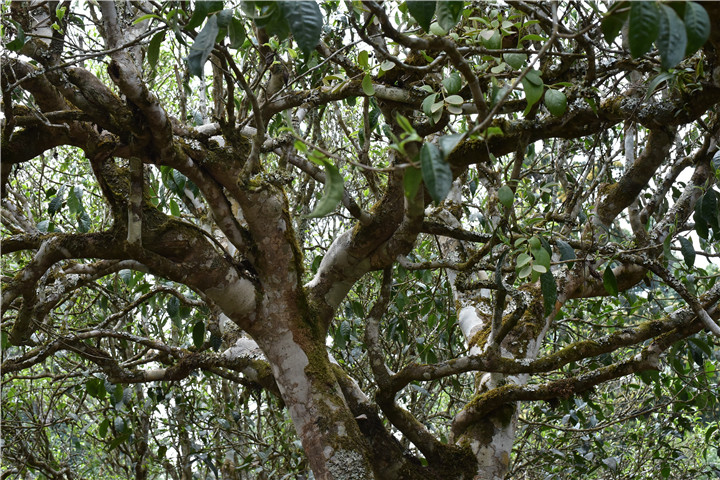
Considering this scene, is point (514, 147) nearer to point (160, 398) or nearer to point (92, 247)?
point (92, 247)

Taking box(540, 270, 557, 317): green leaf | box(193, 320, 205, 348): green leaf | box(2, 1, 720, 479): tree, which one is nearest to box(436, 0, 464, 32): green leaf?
box(2, 1, 720, 479): tree

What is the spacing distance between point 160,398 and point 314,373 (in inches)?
66.4

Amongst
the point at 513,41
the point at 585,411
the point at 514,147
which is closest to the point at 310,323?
the point at 514,147

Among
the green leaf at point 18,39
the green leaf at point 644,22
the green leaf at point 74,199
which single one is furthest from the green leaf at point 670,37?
the green leaf at point 74,199

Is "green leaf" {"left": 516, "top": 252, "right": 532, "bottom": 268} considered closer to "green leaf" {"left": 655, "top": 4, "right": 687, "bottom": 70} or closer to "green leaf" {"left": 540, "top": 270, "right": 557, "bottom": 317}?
"green leaf" {"left": 540, "top": 270, "right": 557, "bottom": 317}

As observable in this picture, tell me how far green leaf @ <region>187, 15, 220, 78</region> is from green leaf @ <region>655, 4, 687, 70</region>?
871 millimetres

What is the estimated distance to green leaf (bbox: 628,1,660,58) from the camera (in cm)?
102

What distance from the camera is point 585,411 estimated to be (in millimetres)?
5172

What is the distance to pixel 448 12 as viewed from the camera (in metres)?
1.44

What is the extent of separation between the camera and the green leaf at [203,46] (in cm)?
134

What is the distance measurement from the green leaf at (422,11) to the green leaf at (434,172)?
43 centimetres

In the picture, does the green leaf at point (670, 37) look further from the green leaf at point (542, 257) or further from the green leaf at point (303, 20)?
the green leaf at point (542, 257)

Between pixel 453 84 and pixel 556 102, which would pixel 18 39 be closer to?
pixel 453 84

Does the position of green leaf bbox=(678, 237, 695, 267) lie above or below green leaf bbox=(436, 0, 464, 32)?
below
